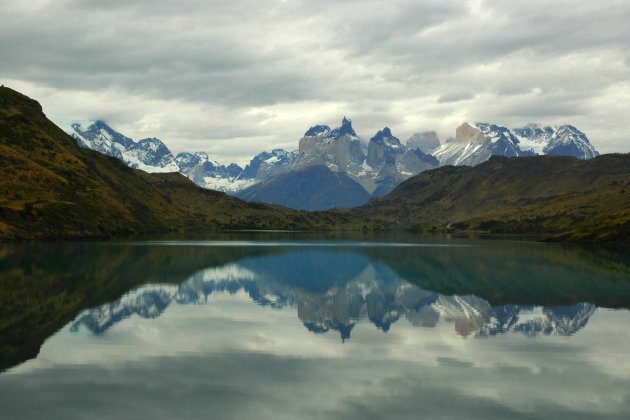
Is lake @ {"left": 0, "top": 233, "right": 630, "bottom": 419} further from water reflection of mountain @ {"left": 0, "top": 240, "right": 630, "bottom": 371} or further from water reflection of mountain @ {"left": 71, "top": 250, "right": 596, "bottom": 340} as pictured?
water reflection of mountain @ {"left": 0, "top": 240, "right": 630, "bottom": 371}

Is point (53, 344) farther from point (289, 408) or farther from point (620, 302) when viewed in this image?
point (620, 302)

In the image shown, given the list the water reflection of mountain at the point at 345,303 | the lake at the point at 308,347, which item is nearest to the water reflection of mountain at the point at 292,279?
the lake at the point at 308,347

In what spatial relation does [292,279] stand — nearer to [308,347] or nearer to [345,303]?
[345,303]

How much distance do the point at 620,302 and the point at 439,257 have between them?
9816cm

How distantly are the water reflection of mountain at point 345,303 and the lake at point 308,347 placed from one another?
0.34 m

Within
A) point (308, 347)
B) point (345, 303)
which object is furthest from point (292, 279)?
point (308, 347)

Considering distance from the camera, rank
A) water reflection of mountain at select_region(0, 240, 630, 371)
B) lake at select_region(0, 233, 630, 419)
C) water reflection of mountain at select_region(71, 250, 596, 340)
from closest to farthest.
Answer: lake at select_region(0, 233, 630, 419)
water reflection of mountain at select_region(71, 250, 596, 340)
water reflection of mountain at select_region(0, 240, 630, 371)

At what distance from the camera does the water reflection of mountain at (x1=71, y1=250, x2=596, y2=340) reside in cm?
6994

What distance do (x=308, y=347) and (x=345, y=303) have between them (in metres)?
36.5

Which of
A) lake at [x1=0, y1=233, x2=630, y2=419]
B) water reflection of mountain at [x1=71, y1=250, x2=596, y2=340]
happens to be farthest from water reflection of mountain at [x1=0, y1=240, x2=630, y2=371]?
water reflection of mountain at [x1=71, y1=250, x2=596, y2=340]

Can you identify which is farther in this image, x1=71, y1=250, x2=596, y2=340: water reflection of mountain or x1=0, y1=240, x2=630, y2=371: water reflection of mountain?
x1=0, y1=240, x2=630, y2=371: water reflection of mountain

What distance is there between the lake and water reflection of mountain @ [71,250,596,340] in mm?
343

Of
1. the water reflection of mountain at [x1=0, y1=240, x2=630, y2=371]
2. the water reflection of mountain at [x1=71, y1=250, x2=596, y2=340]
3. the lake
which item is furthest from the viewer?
the water reflection of mountain at [x1=0, y1=240, x2=630, y2=371]

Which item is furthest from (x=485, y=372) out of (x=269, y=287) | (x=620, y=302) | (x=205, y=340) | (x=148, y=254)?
(x=148, y=254)
